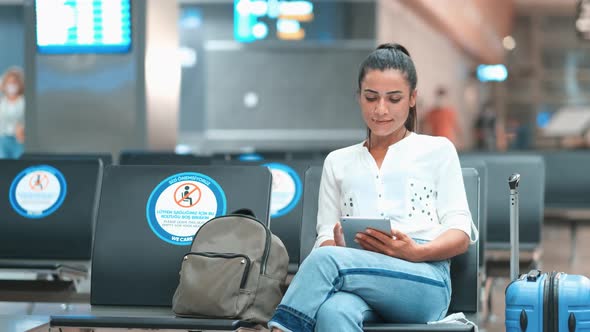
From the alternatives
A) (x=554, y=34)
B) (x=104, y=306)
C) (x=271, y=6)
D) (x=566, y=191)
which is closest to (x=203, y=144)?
(x=271, y=6)

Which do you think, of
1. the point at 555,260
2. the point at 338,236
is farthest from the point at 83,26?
the point at 338,236

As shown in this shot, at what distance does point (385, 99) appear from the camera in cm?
320

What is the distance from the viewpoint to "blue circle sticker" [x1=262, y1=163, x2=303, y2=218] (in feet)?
16.2

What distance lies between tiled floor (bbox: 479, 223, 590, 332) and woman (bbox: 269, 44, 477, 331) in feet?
6.30

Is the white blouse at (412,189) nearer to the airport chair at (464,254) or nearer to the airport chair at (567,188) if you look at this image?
the airport chair at (464,254)

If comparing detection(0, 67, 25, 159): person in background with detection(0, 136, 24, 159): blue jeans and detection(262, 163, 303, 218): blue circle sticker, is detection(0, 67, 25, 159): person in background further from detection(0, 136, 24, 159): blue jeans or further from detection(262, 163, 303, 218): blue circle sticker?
detection(262, 163, 303, 218): blue circle sticker

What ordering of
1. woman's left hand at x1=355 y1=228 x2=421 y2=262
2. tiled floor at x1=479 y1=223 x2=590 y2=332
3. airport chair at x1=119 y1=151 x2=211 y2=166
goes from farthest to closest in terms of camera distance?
tiled floor at x1=479 y1=223 x2=590 y2=332 → airport chair at x1=119 y1=151 x2=211 y2=166 → woman's left hand at x1=355 y1=228 x2=421 y2=262

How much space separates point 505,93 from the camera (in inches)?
1468

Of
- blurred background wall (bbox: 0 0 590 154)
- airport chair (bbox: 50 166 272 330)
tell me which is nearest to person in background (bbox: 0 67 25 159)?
blurred background wall (bbox: 0 0 590 154)

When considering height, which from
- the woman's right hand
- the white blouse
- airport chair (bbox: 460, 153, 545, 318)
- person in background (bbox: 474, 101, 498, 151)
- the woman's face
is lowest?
person in background (bbox: 474, 101, 498, 151)

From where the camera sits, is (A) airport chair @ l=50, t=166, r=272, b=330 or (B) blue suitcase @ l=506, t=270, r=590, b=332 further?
(A) airport chair @ l=50, t=166, r=272, b=330

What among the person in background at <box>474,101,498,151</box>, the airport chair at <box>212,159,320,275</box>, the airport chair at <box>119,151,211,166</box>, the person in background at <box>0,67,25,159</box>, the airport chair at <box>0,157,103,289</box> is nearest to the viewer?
the airport chair at <box>0,157,103,289</box>

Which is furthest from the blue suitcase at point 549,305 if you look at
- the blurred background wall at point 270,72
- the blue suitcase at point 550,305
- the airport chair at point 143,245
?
the blurred background wall at point 270,72

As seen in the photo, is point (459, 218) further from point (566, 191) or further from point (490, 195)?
point (566, 191)
